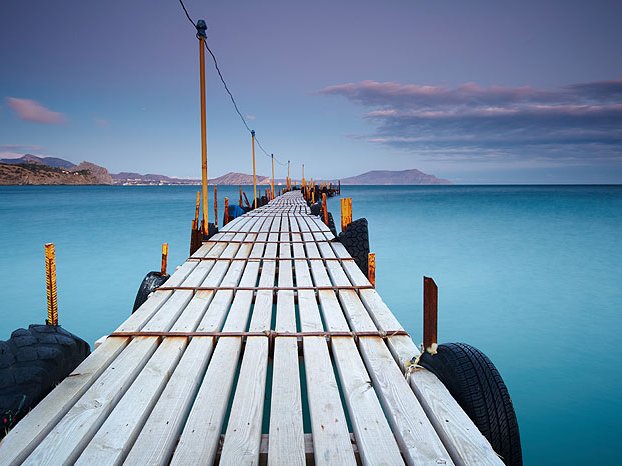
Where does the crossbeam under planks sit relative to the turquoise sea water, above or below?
above

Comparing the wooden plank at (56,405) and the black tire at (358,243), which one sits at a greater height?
the black tire at (358,243)

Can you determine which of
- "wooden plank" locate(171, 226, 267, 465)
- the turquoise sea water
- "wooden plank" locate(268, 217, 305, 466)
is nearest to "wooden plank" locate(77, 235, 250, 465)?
"wooden plank" locate(171, 226, 267, 465)

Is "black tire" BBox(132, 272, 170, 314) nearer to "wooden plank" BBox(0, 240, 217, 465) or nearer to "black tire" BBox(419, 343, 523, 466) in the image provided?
"wooden plank" BBox(0, 240, 217, 465)

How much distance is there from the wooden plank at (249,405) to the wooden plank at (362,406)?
1.72ft

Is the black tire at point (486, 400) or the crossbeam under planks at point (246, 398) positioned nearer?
the crossbeam under planks at point (246, 398)

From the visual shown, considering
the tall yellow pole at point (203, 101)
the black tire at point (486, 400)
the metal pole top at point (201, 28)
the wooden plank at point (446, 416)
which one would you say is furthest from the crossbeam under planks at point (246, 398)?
the metal pole top at point (201, 28)

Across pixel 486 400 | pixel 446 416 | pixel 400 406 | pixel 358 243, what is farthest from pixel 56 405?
pixel 358 243

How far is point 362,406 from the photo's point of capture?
2246 mm

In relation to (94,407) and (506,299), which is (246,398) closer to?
(94,407)

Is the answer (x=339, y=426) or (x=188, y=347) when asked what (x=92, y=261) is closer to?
(x=188, y=347)

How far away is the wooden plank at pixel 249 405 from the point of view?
6.20ft

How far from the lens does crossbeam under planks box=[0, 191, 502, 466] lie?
74.2 inches

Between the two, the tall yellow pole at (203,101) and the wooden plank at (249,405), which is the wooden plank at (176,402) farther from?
the tall yellow pole at (203,101)

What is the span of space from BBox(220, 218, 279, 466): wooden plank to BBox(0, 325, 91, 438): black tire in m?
1.24
